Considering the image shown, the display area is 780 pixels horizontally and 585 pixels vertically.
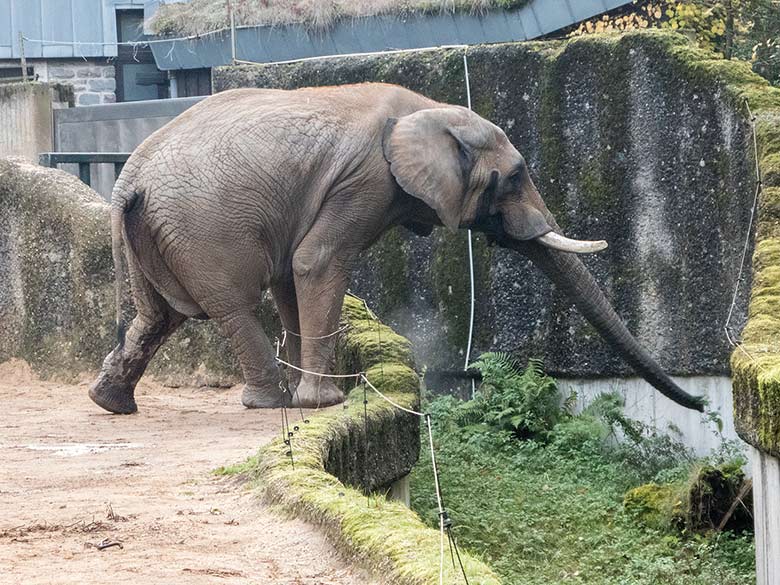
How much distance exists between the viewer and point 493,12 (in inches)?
739

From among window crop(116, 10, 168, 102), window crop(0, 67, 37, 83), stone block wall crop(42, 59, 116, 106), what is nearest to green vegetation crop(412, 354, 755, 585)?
window crop(116, 10, 168, 102)

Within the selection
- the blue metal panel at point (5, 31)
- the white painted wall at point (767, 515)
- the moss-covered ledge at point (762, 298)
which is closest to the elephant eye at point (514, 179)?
the moss-covered ledge at point (762, 298)

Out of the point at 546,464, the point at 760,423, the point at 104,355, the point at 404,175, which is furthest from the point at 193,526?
the point at 104,355

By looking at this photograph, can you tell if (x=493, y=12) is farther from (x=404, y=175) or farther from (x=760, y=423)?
(x=760, y=423)

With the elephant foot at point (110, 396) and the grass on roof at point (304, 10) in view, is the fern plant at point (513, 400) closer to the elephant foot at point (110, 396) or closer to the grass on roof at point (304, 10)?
the elephant foot at point (110, 396)

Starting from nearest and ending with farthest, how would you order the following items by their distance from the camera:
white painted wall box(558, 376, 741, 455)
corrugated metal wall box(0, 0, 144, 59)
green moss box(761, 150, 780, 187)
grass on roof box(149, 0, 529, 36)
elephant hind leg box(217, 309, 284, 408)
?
1. green moss box(761, 150, 780, 187)
2. elephant hind leg box(217, 309, 284, 408)
3. white painted wall box(558, 376, 741, 455)
4. grass on roof box(149, 0, 529, 36)
5. corrugated metal wall box(0, 0, 144, 59)

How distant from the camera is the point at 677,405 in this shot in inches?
536

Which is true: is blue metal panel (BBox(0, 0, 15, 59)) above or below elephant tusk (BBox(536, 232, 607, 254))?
above

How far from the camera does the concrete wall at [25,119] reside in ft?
64.5

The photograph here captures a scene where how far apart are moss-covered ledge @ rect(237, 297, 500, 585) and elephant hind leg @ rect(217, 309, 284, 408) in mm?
666

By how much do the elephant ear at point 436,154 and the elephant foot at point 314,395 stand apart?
156 centimetres

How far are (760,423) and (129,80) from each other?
18.9 metres

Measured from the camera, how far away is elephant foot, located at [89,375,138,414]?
12461 mm

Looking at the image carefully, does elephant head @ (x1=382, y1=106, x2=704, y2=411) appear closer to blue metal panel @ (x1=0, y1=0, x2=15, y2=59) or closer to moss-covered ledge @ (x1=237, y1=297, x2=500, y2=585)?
moss-covered ledge @ (x1=237, y1=297, x2=500, y2=585)
